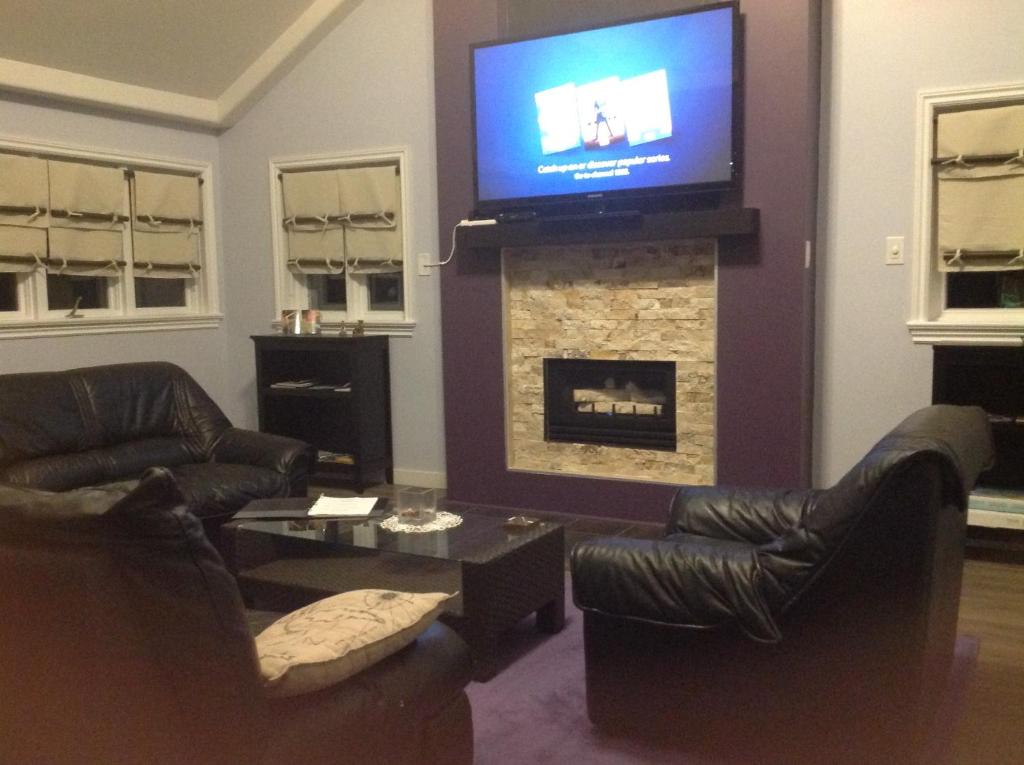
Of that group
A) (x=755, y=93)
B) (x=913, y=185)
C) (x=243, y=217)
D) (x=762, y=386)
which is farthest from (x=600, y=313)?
(x=243, y=217)

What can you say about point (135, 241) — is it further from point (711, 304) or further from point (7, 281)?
point (711, 304)

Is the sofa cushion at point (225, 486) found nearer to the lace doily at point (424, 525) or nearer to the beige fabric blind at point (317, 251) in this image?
the lace doily at point (424, 525)

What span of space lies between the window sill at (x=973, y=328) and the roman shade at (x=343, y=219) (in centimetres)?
289

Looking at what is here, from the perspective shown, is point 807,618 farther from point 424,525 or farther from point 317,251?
point 317,251

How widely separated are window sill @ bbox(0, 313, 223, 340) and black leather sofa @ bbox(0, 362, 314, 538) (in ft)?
2.75

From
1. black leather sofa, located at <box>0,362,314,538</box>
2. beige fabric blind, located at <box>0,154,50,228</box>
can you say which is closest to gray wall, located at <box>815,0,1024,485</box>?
black leather sofa, located at <box>0,362,314,538</box>

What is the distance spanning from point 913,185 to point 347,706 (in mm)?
3603

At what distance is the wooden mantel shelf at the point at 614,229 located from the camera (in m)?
4.18

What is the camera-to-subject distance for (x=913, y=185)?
4.15m

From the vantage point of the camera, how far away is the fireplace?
15.2 ft

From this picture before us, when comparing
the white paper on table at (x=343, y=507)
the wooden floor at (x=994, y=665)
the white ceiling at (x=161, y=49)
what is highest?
the white ceiling at (x=161, y=49)

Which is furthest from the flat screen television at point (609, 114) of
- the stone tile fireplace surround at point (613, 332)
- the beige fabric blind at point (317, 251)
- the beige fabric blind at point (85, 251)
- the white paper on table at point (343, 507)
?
the beige fabric blind at point (85, 251)

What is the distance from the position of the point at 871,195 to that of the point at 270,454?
301cm

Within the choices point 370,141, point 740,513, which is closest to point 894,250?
point 740,513
